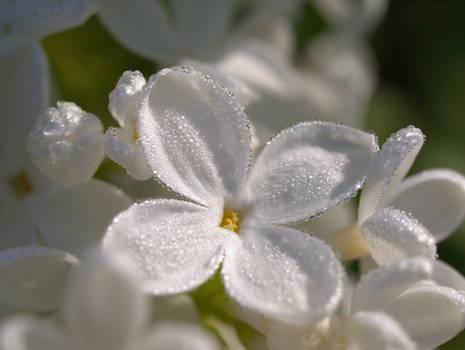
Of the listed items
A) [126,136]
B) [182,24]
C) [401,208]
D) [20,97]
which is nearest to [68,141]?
[126,136]

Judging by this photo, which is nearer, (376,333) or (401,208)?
(376,333)

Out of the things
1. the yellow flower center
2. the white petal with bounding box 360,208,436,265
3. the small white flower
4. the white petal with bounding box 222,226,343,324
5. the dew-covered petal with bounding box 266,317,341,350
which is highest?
the small white flower

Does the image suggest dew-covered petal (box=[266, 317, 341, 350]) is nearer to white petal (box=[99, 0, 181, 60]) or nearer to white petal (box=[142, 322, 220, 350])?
white petal (box=[142, 322, 220, 350])

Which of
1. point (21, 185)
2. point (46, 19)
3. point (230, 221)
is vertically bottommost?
point (21, 185)

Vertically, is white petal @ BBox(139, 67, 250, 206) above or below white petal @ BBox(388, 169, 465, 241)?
above

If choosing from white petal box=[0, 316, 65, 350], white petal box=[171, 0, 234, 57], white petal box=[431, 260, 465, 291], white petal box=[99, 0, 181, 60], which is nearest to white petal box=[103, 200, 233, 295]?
white petal box=[0, 316, 65, 350]

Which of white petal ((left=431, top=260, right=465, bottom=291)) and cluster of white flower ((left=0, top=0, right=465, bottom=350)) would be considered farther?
white petal ((left=431, top=260, right=465, bottom=291))

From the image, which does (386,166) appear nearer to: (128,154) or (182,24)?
(128,154)

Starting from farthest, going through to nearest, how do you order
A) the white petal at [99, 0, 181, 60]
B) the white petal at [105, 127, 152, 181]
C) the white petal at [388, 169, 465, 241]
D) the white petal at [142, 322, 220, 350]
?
the white petal at [99, 0, 181, 60], the white petal at [388, 169, 465, 241], the white petal at [105, 127, 152, 181], the white petal at [142, 322, 220, 350]

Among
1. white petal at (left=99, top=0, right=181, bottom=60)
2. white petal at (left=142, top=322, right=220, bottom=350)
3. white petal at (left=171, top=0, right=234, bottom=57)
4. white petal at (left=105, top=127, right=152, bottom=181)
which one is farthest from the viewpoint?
white petal at (left=171, top=0, right=234, bottom=57)
